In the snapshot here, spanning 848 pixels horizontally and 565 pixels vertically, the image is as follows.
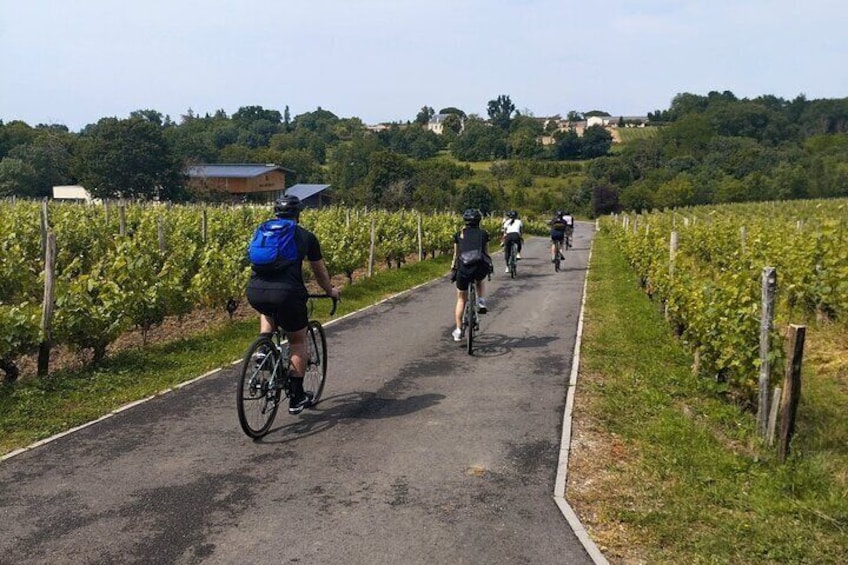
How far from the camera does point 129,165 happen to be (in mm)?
70250

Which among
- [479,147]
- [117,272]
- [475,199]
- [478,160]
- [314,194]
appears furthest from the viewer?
[479,147]

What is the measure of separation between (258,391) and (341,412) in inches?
45.3

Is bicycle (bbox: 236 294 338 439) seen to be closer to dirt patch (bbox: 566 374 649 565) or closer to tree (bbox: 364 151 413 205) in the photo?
dirt patch (bbox: 566 374 649 565)

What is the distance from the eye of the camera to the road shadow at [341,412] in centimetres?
599

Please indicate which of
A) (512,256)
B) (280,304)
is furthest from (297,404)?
(512,256)

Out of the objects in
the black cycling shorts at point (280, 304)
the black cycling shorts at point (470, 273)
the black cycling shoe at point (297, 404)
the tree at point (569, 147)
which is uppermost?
the tree at point (569, 147)

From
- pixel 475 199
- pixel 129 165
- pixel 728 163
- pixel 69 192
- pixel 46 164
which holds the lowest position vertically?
pixel 475 199

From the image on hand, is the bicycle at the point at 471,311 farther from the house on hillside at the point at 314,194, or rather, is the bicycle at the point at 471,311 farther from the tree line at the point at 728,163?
the tree line at the point at 728,163

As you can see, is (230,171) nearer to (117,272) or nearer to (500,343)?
(117,272)

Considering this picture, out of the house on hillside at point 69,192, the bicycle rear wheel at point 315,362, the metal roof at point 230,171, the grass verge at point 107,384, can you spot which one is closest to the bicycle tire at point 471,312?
the bicycle rear wheel at point 315,362

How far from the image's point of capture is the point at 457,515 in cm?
441

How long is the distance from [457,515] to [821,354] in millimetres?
8300

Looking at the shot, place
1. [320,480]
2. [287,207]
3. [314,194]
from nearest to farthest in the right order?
[320,480] → [287,207] → [314,194]

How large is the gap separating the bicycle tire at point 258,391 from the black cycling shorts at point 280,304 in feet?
0.70
